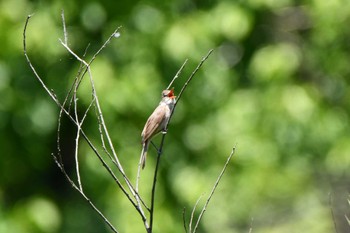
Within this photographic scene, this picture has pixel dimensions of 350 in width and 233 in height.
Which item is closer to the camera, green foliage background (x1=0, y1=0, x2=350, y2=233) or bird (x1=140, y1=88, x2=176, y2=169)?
bird (x1=140, y1=88, x2=176, y2=169)

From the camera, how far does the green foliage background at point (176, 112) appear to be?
871 cm

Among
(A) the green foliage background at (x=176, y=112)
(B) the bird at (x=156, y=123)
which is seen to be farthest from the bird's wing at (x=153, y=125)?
(A) the green foliage background at (x=176, y=112)

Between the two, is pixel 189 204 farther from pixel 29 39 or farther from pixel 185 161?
pixel 29 39

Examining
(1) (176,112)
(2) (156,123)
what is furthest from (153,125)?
(1) (176,112)

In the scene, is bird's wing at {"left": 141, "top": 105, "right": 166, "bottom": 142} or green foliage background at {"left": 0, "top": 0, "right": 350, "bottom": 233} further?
green foliage background at {"left": 0, "top": 0, "right": 350, "bottom": 233}

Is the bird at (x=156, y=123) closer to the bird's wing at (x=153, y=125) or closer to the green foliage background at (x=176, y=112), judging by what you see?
the bird's wing at (x=153, y=125)

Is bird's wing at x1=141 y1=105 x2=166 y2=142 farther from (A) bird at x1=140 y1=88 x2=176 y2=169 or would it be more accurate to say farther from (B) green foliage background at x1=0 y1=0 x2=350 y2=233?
(B) green foliage background at x1=0 y1=0 x2=350 y2=233

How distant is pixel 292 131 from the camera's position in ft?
30.0

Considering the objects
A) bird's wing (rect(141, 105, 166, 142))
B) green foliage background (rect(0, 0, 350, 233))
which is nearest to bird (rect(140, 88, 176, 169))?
bird's wing (rect(141, 105, 166, 142))

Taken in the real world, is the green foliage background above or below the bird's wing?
below

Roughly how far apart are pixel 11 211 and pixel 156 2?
226cm

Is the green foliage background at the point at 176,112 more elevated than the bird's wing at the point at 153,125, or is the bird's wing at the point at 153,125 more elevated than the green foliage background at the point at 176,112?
the bird's wing at the point at 153,125

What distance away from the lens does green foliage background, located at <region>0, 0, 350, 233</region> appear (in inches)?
343

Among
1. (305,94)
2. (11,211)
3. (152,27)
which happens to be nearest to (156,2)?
(152,27)
